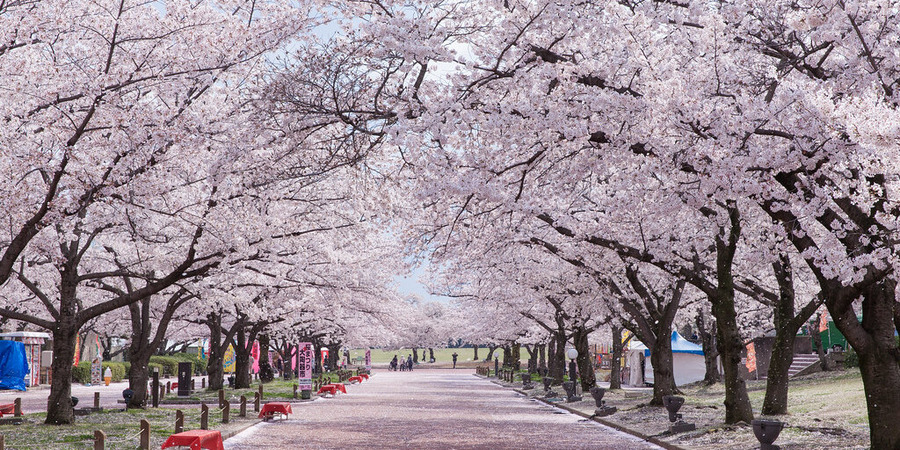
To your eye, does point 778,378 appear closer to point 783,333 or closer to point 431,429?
point 783,333

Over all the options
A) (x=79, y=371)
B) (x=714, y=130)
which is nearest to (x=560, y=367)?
(x=79, y=371)

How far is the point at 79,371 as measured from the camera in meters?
46.8

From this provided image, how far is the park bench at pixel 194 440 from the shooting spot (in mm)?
12844

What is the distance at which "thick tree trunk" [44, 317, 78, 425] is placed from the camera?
60.2 ft

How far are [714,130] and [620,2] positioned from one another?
2744 millimetres

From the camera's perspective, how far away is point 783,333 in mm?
17328

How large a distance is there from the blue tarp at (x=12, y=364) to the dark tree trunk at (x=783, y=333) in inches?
1268

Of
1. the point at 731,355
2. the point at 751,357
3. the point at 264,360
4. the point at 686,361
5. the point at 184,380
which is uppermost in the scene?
the point at 731,355

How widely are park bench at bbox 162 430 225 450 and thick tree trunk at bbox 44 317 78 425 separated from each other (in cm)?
634

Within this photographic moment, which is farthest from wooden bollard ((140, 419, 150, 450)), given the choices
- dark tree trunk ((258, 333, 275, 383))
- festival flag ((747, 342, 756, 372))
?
festival flag ((747, 342, 756, 372))

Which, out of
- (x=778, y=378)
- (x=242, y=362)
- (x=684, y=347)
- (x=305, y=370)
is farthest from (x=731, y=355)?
(x=242, y=362)

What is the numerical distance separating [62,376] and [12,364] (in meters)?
20.9

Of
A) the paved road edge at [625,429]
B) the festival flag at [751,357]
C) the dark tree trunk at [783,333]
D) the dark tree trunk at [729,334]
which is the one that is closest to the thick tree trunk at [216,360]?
the paved road edge at [625,429]

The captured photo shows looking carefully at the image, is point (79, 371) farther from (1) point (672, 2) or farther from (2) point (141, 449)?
(1) point (672, 2)
